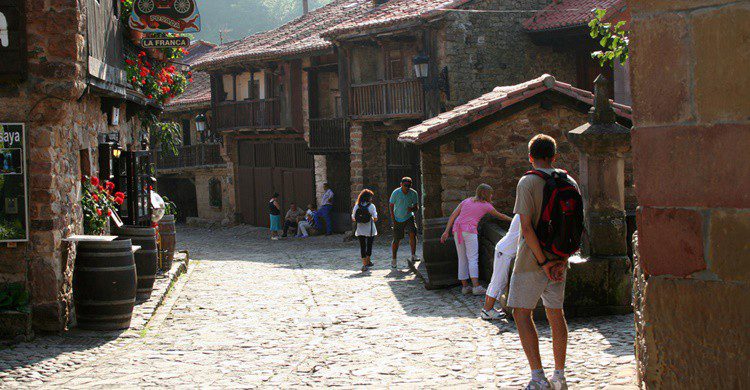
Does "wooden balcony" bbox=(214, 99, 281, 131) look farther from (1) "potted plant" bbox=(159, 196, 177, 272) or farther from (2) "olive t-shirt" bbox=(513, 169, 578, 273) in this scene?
(2) "olive t-shirt" bbox=(513, 169, 578, 273)

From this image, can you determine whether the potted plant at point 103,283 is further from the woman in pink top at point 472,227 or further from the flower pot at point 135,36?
the flower pot at point 135,36

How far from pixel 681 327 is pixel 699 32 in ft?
3.88

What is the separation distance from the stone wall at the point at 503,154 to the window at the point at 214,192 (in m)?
22.5

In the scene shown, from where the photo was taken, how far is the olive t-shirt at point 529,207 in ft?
17.6

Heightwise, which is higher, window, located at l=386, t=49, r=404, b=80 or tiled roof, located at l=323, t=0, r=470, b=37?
tiled roof, located at l=323, t=0, r=470, b=37

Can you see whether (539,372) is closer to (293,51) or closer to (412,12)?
(412,12)

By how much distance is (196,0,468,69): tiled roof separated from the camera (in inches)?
887

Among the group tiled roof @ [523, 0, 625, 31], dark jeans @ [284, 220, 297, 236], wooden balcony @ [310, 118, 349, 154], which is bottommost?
dark jeans @ [284, 220, 297, 236]

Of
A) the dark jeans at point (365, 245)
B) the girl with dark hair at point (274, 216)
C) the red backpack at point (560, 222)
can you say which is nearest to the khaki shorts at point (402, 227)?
the dark jeans at point (365, 245)

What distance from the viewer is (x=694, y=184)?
3645mm

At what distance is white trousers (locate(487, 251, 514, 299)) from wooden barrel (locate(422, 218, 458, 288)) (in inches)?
101

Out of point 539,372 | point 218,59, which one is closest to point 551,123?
point 539,372

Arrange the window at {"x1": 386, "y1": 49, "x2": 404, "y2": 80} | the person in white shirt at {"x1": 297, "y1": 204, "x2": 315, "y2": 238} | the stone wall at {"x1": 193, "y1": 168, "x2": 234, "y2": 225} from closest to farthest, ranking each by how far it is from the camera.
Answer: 1. the window at {"x1": 386, "y1": 49, "x2": 404, "y2": 80}
2. the person in white shirt at {"x1": 297, "y1": 204, "x2": 315, "y2": 238}
3. the stone wall at {"x1": 193, "y1": 168, "x2": 234, "y2": 225}

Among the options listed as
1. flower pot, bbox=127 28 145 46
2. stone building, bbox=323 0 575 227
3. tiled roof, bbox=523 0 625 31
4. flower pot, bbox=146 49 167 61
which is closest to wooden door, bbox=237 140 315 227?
stone building, bbox=323 0 575 227
